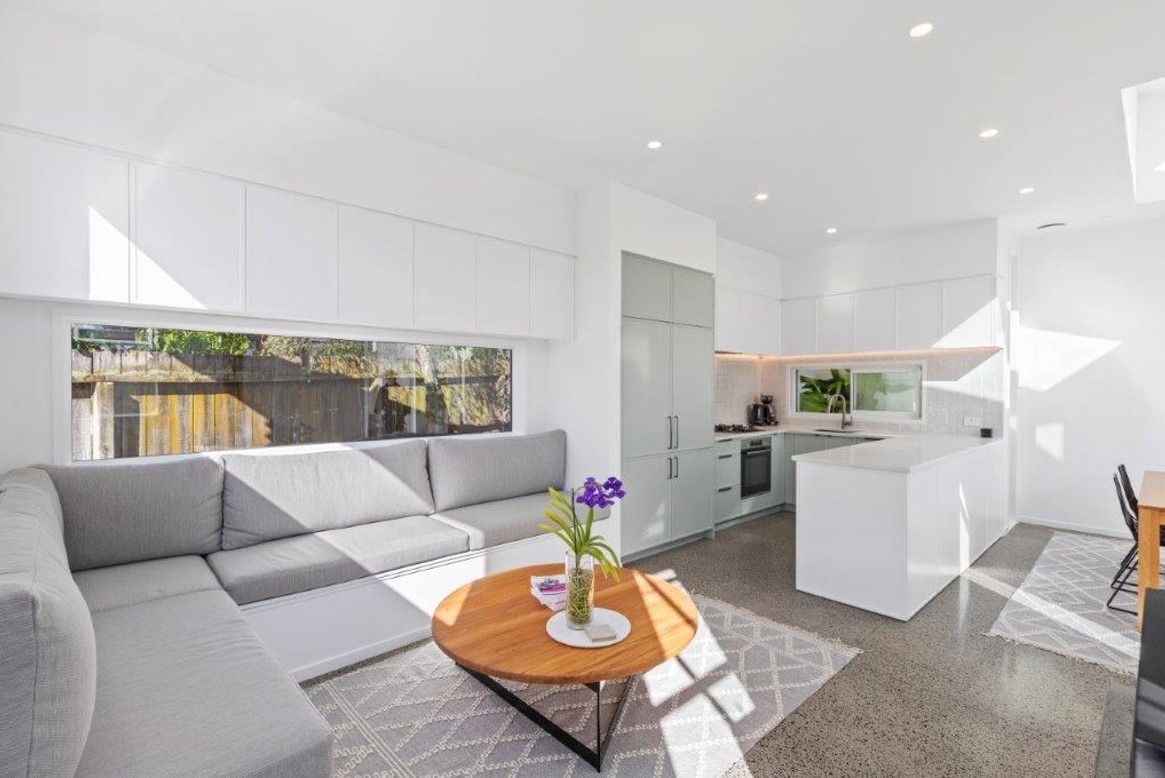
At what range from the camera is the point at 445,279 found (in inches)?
140

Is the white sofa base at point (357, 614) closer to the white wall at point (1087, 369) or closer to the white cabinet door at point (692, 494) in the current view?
the white cabinet door at point (692, 494)

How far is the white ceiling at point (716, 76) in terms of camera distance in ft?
7.27

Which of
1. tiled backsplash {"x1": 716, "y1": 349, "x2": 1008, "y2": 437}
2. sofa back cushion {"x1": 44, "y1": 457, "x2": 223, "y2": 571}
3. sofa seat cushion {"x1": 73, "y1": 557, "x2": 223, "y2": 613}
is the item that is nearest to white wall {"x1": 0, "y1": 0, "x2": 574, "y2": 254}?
sofa back cushion {"x1": 44, "y1": 457, "x2": 223, "y2": 571}

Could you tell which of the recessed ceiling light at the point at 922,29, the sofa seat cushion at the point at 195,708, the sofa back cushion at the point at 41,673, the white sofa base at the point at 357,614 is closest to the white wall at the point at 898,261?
the recessed ceiling light at the point at 922,29

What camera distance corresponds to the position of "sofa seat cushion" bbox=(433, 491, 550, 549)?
3178 millimetres

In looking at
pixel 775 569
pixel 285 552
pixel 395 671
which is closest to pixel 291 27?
pixel 285 552

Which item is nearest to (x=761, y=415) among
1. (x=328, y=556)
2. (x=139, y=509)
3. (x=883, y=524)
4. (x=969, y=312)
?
(x=969, y=312)

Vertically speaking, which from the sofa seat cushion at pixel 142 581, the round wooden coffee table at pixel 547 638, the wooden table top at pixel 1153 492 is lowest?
the round wooden coffee table at pixel 547 638

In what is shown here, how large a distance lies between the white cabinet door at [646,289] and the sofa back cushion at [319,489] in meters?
1.87

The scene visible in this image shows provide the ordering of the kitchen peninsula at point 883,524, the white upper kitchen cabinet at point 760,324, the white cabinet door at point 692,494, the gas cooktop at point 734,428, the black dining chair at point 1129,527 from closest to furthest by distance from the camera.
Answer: the kitchen peninsula at point 883,524 → the black dining chair at point 1129,527 → the white cabinet door at point 692,494 → the gas cooktop at point 734,428 → the white upper kitchen cabinet at point 760,324

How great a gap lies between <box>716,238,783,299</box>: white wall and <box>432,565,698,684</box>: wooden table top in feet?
12.4

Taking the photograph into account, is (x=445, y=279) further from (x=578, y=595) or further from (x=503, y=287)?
(x=578, y=595)

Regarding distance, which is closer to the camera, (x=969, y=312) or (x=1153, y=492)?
(x=1153, y=492)

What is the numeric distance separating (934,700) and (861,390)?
4141mm
